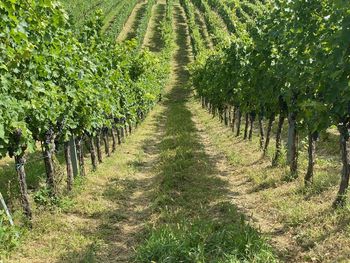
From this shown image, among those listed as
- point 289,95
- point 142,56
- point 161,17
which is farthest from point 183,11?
point 289,95

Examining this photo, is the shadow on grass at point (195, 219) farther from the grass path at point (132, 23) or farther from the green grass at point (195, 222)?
the grass path at point (132, 23)

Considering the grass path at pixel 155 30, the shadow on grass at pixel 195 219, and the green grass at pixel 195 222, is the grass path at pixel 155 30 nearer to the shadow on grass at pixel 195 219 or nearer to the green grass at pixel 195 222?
the shadow on grass at pixel 195 219

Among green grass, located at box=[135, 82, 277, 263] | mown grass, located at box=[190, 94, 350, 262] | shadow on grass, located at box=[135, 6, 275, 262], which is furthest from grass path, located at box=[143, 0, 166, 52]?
mown grass, located at box=[190, 94, 350, 262]

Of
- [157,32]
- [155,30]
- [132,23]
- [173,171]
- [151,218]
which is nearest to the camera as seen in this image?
[151,218]

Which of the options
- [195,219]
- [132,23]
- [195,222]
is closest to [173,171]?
[195,219]

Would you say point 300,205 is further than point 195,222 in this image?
Yes

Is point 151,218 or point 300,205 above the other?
point 300,205

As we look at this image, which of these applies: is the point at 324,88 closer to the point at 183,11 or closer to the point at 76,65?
the point at 76,65

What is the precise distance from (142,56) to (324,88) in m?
17.1

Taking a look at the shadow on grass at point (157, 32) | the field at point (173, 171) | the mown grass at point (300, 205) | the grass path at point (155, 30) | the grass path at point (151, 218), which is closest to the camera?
the field at point (173, 171)

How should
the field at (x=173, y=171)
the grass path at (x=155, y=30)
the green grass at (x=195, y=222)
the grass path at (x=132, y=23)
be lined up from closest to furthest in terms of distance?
1. the green grass at (x=195, y=222)
2. the field at (x=173, y=171)
3. the grass path at (x=155, y=30)
4. the grass path at (x=132, y=23)

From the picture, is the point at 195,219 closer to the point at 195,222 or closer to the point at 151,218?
the point at 195,222

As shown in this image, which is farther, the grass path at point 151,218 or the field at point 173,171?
the grass path at point 151,218

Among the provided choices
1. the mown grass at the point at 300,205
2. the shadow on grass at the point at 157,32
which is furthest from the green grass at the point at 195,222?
→ the shadow on grass at the point at 157,32
